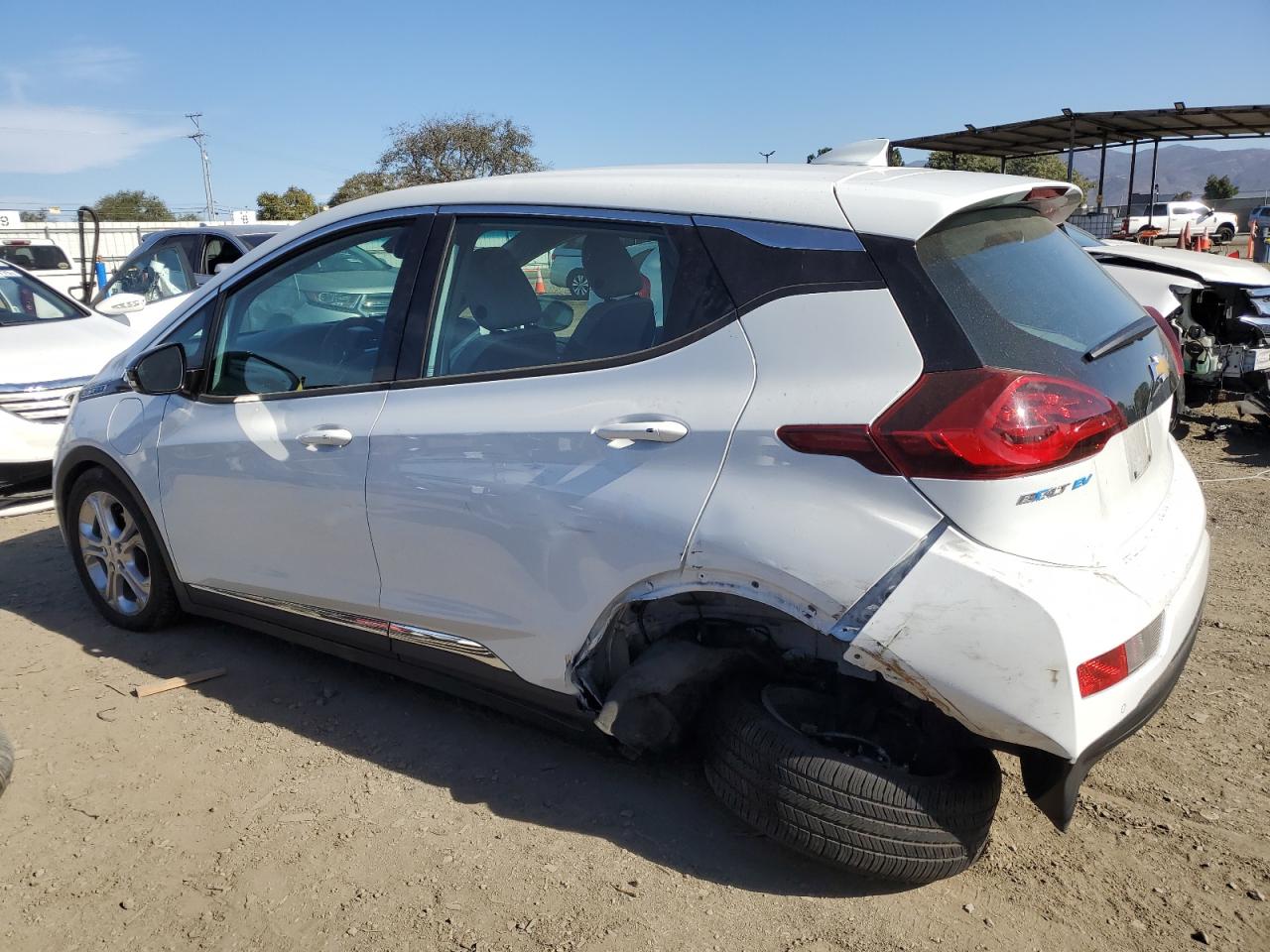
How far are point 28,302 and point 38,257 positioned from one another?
1940cm

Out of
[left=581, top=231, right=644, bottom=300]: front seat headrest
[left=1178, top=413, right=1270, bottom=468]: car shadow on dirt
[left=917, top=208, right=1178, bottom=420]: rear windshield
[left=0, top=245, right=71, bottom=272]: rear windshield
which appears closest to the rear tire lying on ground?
[left=917, top=208, right=1178, bottom=420]: rear windshield

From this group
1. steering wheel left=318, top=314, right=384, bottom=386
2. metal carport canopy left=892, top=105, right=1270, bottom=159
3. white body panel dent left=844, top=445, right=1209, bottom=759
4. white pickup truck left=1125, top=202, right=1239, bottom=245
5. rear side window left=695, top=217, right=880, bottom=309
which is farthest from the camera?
white pickup truck left=1125, top=202, right=1239, bottom=245

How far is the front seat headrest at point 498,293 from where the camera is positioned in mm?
3037

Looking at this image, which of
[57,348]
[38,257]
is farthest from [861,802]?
[38,257]

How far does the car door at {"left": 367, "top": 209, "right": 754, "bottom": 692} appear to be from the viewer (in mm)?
2535

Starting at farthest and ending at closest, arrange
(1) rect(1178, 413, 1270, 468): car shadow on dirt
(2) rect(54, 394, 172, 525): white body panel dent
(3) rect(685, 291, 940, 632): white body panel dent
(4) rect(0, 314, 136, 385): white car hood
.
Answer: (1) rect(1178, 413, 1270, 468): car shadow on dirt → (4) rect(0, 314, 136, 385): white car hood → (2) rect(54, 394, 172, 525): white body panel dent → (3) rect(685, 291, 940, 632): white body panel dent

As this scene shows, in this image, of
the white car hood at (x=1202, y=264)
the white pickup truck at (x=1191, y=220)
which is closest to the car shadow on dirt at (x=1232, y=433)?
the white car hood at (x=1202, y=264)

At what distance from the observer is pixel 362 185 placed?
148 ft

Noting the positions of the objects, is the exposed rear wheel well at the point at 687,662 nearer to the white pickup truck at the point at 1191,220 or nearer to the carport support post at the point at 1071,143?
the carport support post at the point at 1071,143

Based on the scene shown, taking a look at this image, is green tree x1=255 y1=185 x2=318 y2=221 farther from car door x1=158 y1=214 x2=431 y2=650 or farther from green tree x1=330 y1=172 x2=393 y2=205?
car door x1=158 y1=214 x2=431 y2=650

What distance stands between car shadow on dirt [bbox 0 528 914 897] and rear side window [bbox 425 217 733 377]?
1263 millimetres

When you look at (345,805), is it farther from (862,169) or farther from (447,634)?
(862,169)

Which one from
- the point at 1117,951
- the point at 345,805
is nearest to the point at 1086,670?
the point at 1117,951

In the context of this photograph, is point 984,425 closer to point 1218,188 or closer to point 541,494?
point 541,494
